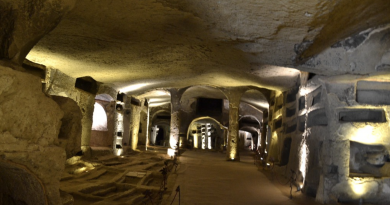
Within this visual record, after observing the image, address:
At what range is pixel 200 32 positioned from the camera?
15.8 ft

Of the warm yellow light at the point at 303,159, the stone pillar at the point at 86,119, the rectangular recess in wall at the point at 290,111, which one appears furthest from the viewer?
the stone pillar at the point at 86,119

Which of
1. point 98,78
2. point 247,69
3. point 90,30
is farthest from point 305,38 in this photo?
point 98,78

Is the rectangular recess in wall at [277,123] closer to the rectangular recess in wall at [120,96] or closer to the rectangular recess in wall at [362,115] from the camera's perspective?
the rectangular recess in wall at [362,115]

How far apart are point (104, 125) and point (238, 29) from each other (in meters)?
9.64

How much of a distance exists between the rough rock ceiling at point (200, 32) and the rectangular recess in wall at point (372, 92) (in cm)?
129

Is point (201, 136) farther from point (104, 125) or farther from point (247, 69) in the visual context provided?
point (247, 69)

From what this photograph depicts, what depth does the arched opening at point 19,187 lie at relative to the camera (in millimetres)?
2662

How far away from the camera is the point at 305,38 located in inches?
186

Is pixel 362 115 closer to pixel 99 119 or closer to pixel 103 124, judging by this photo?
pixel 103 124

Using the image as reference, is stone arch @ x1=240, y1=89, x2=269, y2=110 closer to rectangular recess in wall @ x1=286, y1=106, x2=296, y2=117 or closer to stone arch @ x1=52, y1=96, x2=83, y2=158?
rectangular recess in wall @ x1=286, y1=106, x2=296, y2=117

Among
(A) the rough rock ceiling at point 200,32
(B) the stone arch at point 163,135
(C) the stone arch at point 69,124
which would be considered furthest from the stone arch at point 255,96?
(B) the stone arch at point 163,135

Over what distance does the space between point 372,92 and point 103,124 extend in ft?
34.2

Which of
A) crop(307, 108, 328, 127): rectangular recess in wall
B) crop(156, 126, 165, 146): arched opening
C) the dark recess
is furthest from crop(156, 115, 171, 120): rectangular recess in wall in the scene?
crop(307, 108, 328, 127): rectangular recess in wall

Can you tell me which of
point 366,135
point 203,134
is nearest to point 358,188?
point 366,135
